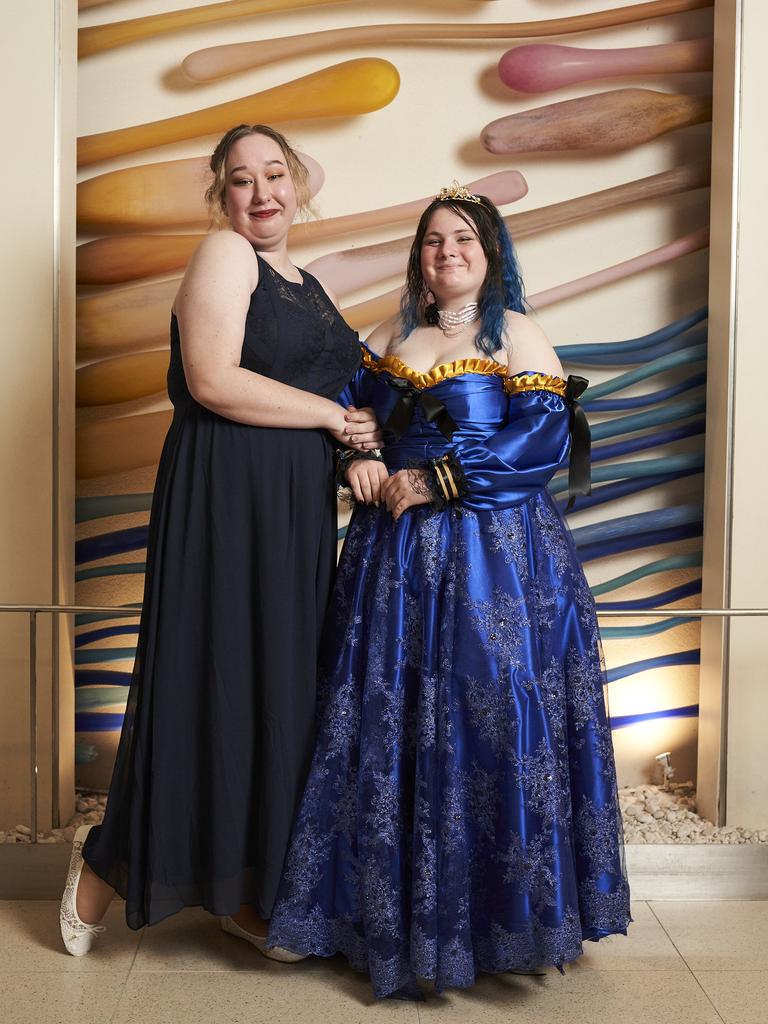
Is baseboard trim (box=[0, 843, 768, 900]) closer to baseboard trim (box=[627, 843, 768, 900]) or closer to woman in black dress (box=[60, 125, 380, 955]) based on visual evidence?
baseboard trim (box=[627, 843, 768, 900])

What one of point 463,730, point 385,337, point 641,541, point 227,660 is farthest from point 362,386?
point 641,541

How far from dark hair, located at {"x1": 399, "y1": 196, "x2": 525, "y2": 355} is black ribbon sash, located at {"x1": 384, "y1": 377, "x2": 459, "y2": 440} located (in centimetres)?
15

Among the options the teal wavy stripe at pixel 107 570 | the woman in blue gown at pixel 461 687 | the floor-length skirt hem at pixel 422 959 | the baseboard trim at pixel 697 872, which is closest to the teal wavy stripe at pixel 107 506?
the teal wavy stripe at pixel 107 570

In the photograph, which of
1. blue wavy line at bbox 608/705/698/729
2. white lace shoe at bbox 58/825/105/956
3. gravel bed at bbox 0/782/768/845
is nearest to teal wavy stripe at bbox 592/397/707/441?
blue wavy line at bbox 608/705/698/729

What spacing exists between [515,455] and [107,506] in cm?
159

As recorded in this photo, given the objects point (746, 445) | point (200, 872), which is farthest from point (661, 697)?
point (200, 872)

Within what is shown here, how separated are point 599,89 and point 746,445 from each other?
119cm

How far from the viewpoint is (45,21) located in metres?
2.83

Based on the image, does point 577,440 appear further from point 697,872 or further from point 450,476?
point 697,872

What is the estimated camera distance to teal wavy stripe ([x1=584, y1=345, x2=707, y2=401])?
3.20m

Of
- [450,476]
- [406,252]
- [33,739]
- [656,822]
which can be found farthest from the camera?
[406,252]

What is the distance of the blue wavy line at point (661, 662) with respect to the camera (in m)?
3.27

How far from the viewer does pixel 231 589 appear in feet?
7.03

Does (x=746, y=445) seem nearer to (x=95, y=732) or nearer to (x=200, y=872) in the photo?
(x=200, y=872)
